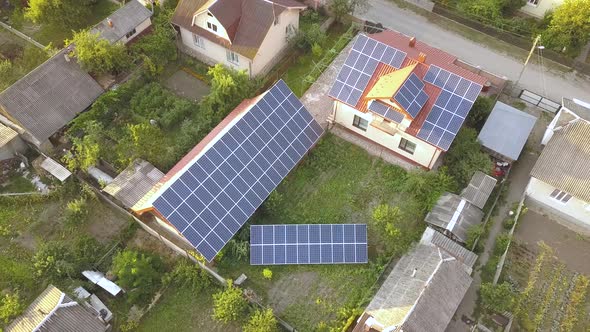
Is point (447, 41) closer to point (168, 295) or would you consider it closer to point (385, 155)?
point (385, 155)

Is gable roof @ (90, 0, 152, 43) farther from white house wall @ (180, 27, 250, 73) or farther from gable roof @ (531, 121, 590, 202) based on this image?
gable roof @ (531, 121, 590, 202)

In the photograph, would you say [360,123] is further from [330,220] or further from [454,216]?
[454,216]

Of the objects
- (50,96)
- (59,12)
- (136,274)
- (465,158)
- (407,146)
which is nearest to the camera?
(136,274)

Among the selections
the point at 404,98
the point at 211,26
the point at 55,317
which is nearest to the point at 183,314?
the point at 55,317

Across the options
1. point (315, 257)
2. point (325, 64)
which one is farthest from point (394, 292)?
point (325, 64)

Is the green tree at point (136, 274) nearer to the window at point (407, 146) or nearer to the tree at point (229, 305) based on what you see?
the tree at point (229, 305)

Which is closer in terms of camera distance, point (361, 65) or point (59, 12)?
point (361, 65)

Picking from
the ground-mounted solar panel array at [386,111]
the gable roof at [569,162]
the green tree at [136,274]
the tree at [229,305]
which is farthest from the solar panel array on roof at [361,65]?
the green tree at [136,274]
